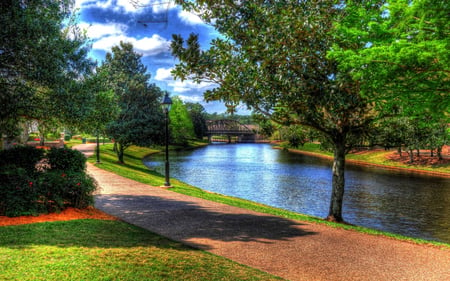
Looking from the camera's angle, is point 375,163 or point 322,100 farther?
point 375,163

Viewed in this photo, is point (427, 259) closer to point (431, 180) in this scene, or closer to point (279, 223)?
point (279, 223)

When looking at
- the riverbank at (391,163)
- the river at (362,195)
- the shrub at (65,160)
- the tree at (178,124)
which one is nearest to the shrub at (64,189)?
the shrub at (65,160)

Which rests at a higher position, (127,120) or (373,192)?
(127,120)

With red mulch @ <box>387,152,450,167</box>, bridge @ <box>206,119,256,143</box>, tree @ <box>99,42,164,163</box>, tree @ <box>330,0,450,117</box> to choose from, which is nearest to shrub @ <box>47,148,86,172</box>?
tree @ <box>330,0,450,117</box>

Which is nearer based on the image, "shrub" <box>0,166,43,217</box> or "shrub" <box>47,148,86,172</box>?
"shrub" <box>0,166,43,217</box>

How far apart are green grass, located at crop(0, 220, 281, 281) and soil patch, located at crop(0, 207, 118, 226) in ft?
2.35

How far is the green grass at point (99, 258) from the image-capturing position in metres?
5.90

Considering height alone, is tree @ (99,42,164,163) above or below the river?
above

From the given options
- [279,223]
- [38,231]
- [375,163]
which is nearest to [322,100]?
[279,223]

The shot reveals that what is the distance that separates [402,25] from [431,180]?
37552 mm

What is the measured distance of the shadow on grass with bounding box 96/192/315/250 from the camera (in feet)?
31.8

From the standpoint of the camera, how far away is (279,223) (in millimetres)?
12070

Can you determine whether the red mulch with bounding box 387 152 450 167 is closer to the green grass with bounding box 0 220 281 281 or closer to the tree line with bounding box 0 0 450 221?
the tree line with bounding box 0 0 450 221

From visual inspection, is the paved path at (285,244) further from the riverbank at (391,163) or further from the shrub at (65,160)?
the riverbank at (391,163)
